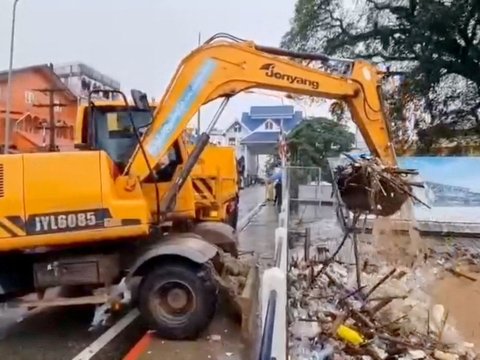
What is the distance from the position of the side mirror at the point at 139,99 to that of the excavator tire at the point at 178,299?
1.91 m

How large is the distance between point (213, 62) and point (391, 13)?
60.1ft

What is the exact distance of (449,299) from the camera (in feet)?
33.9

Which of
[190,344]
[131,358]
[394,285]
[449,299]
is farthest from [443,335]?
[131,358]

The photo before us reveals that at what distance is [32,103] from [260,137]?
34532 millimetres

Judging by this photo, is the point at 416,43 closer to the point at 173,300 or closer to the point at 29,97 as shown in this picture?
the point at 29,97

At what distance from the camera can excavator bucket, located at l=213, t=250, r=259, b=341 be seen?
6.64 metres

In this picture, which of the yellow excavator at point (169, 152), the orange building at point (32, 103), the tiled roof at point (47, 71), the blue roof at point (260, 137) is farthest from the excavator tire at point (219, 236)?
the blue roof at point (260, 137)

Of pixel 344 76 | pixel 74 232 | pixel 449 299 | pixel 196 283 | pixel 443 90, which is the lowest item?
pixel 449 299

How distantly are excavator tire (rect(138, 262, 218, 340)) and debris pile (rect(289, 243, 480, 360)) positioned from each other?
1.03m

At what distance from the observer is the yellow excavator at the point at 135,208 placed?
6.31m

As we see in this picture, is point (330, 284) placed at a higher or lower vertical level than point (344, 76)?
lower

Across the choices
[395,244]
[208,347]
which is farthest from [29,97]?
[208,347]

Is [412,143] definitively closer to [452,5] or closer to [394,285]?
[452,5]

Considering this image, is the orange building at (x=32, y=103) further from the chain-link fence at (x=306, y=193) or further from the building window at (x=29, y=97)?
the chain-link fence at (x=306, y=193)
